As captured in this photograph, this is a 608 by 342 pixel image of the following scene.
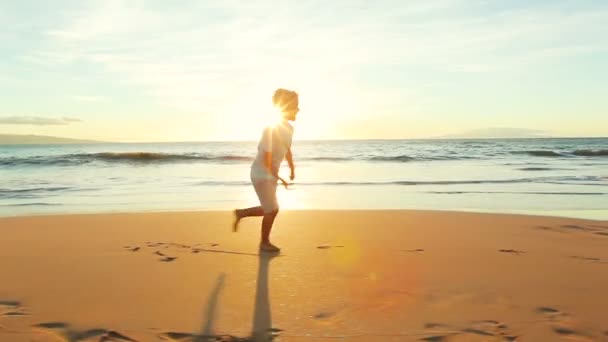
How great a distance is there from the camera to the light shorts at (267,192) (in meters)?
5.57

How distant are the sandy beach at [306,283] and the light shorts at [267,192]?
1.79ft

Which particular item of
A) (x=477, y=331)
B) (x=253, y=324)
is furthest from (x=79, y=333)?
(x=477, y=331)

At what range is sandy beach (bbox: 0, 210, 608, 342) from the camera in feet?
11.0

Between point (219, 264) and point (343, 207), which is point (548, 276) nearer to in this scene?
point (219, 264)

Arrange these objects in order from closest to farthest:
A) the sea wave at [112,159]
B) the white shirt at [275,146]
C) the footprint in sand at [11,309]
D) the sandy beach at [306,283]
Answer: the sandy beach at [306,283] → the footprint in sand at [11,309] → the white shirt at [275,146] → the sea wave at [112,159]

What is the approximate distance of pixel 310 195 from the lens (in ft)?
42.7

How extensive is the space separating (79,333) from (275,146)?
2.88 meters

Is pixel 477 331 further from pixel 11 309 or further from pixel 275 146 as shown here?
pixel 11 309

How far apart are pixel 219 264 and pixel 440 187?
1105 centimetres

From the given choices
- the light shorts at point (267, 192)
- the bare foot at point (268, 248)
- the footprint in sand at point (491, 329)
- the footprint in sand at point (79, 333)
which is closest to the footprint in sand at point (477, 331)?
the footprint in sand at point (491, 329)

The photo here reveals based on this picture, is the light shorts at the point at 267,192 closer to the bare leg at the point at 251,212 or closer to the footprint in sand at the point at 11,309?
the bare leg at the point at 251,212

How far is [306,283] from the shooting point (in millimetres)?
4371

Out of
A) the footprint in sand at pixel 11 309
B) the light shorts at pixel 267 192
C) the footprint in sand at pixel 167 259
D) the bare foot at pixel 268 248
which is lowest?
the footprint in sand at pixel 167 259

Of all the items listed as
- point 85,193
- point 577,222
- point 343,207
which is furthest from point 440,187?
point 85,193
